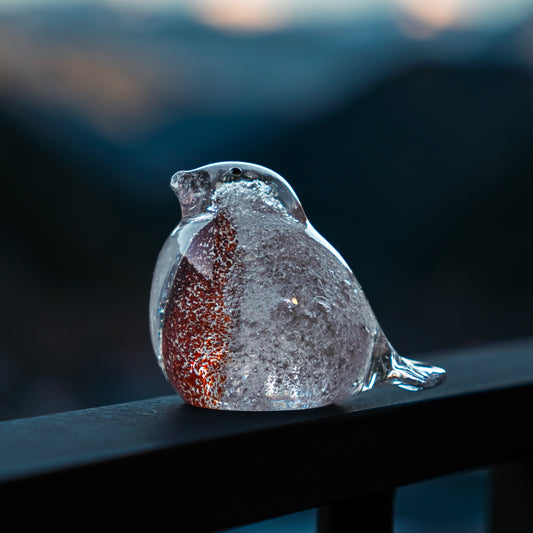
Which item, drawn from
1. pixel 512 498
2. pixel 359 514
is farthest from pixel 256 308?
pixel 512 498

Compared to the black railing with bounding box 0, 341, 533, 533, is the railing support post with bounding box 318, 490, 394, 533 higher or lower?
lower

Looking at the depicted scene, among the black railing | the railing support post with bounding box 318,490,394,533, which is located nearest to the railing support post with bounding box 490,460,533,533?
the black railing

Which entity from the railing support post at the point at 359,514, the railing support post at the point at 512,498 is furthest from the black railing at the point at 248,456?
the railing support post at the point at 512,498

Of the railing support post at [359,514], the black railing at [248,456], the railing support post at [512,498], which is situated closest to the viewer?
the black railing at [248,456]

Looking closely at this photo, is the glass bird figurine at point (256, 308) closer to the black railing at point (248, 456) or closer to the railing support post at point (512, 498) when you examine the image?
the black railing at point (248, 456)

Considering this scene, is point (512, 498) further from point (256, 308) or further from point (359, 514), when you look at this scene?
point (256, 308)

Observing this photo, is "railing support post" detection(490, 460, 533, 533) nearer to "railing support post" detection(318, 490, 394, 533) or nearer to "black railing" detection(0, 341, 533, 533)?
"black railing" detection(0, 341, 533, 533)
